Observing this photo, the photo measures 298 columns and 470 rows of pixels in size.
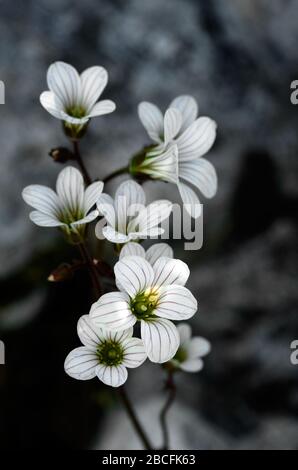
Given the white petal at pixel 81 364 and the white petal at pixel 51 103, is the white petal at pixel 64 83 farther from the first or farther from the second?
the white petal at pixel 81 364

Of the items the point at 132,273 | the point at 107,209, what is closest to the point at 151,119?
the point at 107,209

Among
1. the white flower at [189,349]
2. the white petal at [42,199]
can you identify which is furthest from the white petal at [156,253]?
the white flower at [189,349]

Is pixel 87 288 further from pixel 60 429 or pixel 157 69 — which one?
pixel 157 69

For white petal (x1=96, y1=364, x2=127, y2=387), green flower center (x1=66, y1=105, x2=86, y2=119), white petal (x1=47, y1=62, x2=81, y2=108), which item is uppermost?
white petal (x1=47, y1=62, x2=81, y2=108)

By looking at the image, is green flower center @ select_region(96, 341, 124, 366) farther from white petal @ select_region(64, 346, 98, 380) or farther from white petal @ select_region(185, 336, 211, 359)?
white petal @ select_region(185, 336, 211, 359)

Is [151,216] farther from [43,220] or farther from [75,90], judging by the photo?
[75,90]

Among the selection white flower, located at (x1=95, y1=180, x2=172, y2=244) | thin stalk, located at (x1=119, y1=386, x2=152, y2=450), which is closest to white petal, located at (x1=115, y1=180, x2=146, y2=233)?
white flower, located at (x1=95, y1=180, x2=172, y2=244)

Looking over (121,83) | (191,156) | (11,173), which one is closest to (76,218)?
(191,156)
